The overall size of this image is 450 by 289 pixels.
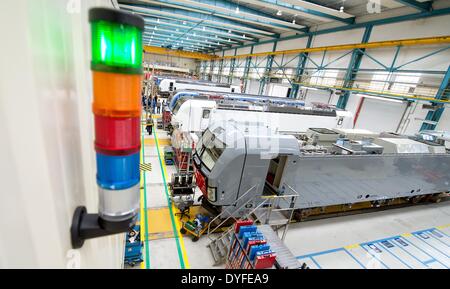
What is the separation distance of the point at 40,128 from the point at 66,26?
0.52m

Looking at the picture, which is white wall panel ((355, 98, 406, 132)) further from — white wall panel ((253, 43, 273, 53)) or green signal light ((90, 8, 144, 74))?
green signal light ((90, 8, 144, 74))

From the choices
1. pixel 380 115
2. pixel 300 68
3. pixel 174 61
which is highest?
pixel 174 61

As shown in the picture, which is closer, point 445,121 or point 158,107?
point 445,121

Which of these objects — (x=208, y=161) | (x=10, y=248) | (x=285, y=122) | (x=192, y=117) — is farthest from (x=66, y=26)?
(x=285, y=122)

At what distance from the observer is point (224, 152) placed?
409cm

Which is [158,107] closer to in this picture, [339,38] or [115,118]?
[339,38]

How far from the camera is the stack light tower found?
0.72 meters

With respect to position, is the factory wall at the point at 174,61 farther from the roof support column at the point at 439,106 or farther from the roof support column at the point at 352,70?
the roof support column at the point at 439,106

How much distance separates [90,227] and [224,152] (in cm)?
322

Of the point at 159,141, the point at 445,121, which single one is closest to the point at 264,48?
the point at 445,121

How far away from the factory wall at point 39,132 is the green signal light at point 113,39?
154 millimetres

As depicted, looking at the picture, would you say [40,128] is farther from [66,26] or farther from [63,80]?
[66,26]

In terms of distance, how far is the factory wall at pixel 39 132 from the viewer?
569 mm

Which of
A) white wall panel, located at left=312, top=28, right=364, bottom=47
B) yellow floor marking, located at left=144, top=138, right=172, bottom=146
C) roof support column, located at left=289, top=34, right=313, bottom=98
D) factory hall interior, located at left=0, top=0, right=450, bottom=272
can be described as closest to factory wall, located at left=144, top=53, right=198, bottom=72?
factory hall interior, located at left=0, top=0, right=450, bottom=272
